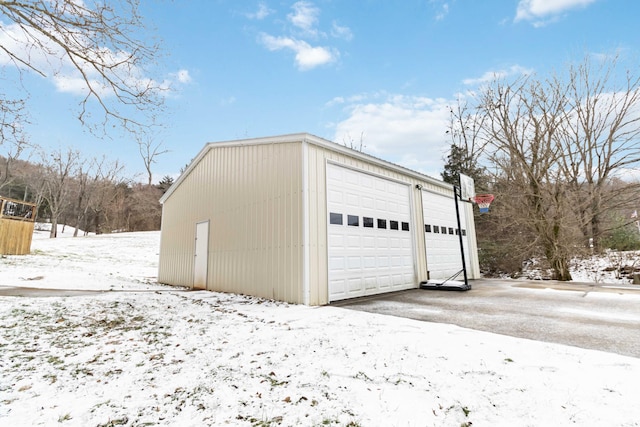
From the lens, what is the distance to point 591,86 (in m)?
12.9

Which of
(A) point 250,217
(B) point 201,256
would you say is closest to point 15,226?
(B) point 201,256

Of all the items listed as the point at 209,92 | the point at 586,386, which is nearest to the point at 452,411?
the point at 586,386

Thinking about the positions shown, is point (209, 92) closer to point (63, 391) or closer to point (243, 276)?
point (243, 276)

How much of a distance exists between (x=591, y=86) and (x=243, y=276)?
55.5ft

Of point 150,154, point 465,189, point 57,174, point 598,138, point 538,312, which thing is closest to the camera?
point 538,312

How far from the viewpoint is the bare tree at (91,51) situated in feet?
15.9

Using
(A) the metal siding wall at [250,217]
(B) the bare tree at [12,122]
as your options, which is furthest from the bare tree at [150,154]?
(B) the bare tree at [12,122]

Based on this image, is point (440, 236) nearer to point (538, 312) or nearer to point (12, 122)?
point (538, 312)

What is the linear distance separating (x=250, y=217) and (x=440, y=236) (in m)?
6.60

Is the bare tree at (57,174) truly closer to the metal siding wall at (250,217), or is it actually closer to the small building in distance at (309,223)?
the metal siding wall at (250,217)

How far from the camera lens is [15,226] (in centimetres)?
1449

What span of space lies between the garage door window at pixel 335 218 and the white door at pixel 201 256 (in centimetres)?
495

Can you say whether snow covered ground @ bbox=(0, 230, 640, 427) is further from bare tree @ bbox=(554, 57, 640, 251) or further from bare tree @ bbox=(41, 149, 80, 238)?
bare tree @ bbox=(41, 149, 80, 238)

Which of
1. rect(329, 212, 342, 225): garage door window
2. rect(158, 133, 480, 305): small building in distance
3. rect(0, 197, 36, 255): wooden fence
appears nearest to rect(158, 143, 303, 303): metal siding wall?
rect(158, 133, 480, 305): small building in distance
